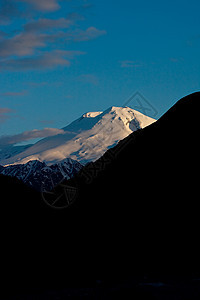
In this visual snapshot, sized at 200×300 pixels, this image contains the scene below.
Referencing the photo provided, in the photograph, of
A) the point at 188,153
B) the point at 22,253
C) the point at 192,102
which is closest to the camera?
the point at 22,253

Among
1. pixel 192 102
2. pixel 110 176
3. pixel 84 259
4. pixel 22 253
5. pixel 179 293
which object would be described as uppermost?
pixel 192 102

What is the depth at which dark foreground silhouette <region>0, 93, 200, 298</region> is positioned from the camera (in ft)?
303

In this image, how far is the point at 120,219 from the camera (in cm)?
10288

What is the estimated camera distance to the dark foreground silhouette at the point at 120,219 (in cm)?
9225

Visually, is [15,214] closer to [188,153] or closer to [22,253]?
[22,253]

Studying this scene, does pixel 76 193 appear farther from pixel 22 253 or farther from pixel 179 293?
pixel 179 293

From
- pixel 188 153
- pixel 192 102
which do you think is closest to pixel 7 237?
pixel 188 153

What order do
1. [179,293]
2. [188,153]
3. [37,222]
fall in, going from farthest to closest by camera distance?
Result: [188,153], [37,222], [179,293]

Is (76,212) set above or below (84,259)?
above

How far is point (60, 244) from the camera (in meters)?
97.2

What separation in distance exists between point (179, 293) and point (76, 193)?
41630 mm

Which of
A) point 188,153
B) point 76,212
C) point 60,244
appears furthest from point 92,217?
point 188,153

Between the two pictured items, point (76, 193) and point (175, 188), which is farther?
point (76, 193)

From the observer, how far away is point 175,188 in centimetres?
10419
